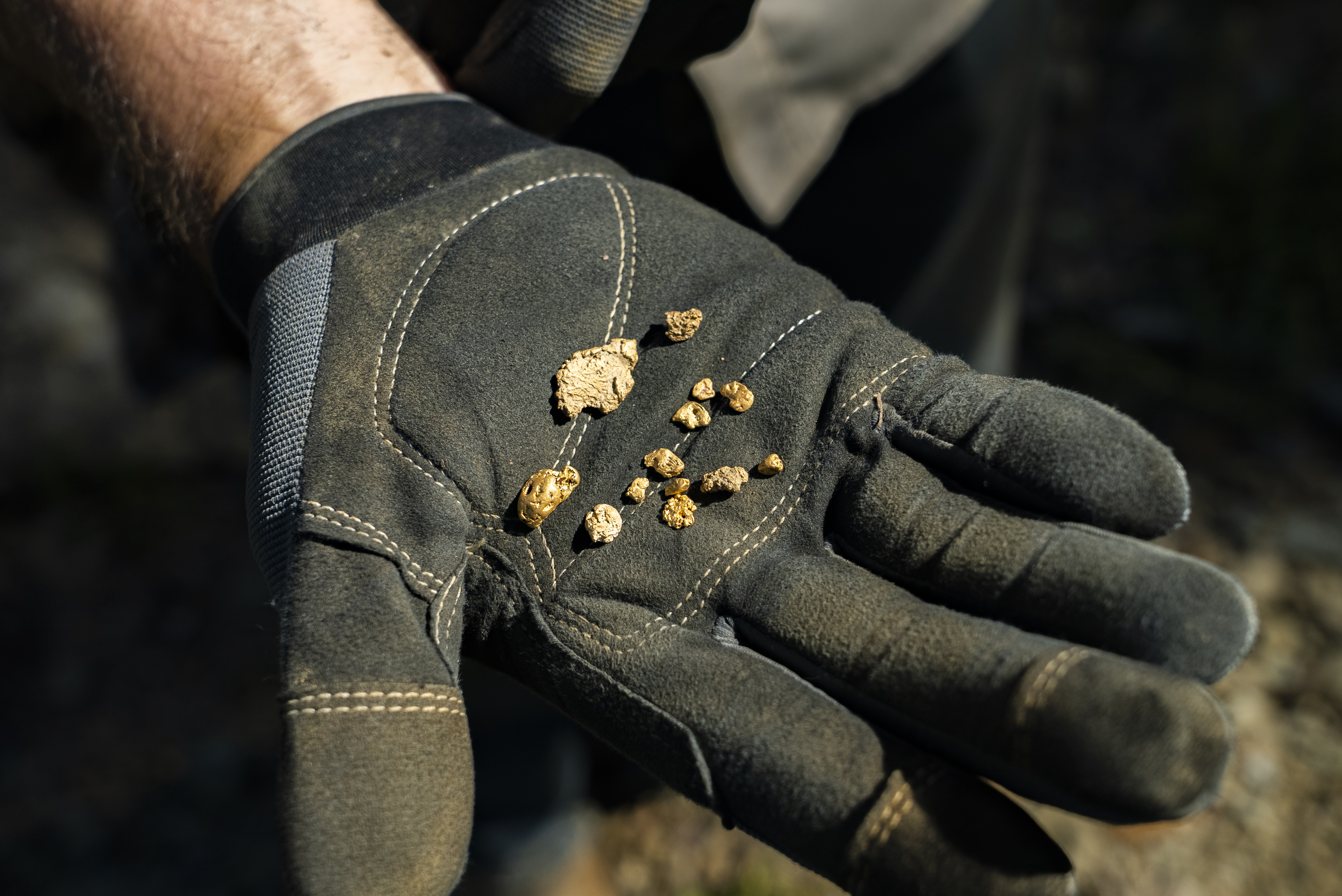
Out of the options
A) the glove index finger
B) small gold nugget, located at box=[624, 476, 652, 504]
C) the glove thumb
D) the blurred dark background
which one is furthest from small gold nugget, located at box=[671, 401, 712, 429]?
the blurred dark background

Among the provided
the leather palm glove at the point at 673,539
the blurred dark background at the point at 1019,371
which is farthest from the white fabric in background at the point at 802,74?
the blurred dark background at the point at 1019,371

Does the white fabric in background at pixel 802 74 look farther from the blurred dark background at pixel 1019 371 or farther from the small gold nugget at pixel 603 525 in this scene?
the blurred dark background at pixel 1019 371

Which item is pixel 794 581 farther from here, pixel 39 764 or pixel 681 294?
pixel 39 764

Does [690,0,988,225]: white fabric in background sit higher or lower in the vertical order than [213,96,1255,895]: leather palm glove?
higher

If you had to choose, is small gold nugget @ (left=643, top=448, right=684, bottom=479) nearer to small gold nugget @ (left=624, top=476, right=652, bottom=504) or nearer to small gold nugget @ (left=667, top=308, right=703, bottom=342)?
small gold nugget @ (left=624, top=476, right=652, bottom=504)

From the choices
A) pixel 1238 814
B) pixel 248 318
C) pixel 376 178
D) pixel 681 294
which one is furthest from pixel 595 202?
pixel 1238 814

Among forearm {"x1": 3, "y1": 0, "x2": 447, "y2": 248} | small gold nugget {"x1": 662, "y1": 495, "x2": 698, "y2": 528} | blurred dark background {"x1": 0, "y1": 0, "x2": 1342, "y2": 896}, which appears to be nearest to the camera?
small gold nugget {"x1": 662, "y1": 495, "x2": 698, "y2": 528}
